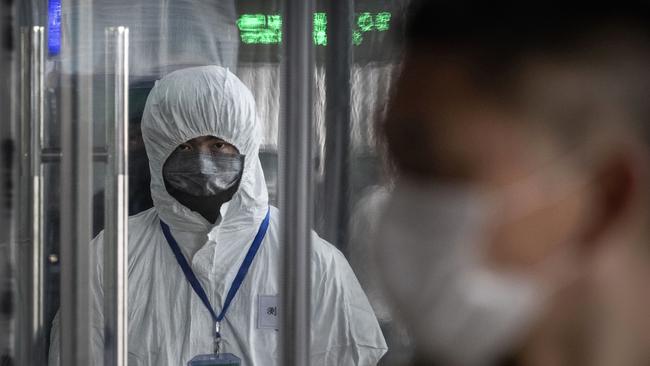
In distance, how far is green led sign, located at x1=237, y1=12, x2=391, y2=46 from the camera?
158 cm

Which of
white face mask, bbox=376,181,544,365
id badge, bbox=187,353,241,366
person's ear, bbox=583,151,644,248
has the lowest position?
id badge, bbox=187,353,241,366

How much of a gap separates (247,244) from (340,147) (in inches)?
13.3

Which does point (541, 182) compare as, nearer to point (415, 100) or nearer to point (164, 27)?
point (415, 100)

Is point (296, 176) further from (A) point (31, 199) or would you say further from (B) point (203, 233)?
(A) point (31, 199)

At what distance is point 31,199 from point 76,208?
115 mm

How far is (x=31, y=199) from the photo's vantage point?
156cm

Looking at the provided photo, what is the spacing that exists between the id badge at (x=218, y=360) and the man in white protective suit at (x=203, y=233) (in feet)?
0.04

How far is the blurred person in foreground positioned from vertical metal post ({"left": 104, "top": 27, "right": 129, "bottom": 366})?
0.61 m

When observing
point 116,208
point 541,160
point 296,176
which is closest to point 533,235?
point 541,160

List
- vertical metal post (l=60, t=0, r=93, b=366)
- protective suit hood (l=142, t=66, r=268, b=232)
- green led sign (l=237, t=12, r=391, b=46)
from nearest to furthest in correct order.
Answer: vertical metal post (l=60, t=0, r=93, b=366) → green led sign (l=237, t=12, r=391, b=46) → protective suit hood (l=142, t=66, r=268, b=232)

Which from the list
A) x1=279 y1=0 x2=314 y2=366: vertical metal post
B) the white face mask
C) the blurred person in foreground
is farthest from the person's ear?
x1=279 y1=0 x2=314 y2=366: vertical metal post

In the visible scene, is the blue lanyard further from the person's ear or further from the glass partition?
the person's ear

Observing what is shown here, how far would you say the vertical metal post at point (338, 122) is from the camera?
160 cm


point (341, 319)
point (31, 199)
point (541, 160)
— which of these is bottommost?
point (341, 319)
